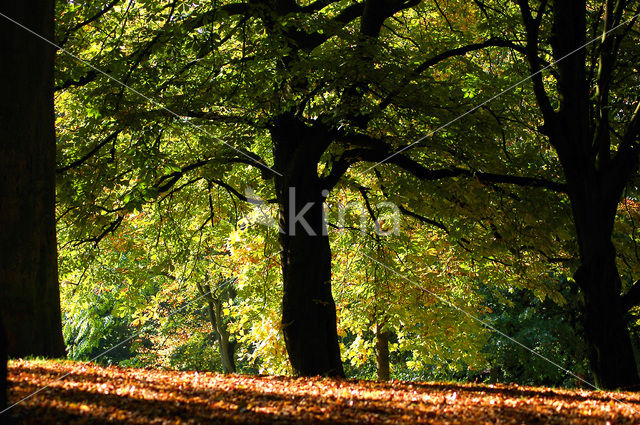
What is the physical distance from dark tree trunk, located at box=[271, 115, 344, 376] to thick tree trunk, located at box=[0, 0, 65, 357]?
371 cm

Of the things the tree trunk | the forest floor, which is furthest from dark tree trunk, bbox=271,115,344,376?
the tree trunk

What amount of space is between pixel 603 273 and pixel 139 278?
40.1 feet

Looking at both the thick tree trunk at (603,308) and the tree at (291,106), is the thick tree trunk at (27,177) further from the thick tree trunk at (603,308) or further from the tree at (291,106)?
the thick tree trunk at (603,308)

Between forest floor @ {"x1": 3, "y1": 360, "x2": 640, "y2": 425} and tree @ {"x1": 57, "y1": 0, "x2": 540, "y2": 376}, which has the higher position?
tree @ {"x1": 57, "y1": 0, "x2": 540, "y2": 376}

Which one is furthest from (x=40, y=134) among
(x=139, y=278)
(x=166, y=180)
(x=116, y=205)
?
(x=139, y=278)

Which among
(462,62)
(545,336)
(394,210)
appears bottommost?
(545,336)

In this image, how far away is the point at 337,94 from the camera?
9.27 metres

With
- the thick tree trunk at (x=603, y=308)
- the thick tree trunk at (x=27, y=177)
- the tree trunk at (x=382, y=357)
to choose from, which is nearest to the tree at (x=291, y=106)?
the thick tree trunk at (x=603, y=308)

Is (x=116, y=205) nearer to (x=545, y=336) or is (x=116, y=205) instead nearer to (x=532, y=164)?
(x=532, y=164)

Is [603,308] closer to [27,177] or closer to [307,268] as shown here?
[307,268]

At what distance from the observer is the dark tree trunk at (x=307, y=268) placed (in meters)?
9.22

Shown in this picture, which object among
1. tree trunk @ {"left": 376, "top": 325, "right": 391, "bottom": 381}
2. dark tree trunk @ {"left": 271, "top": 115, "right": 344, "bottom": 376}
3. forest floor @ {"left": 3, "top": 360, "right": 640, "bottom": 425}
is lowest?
tree trunk @ {"left": 376, "top": 325, "right": 391, "bottom": 381}

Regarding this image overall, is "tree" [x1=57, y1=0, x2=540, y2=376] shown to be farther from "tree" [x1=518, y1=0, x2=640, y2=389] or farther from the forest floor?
the forest floor

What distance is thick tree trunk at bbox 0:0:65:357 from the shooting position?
6.10 m
